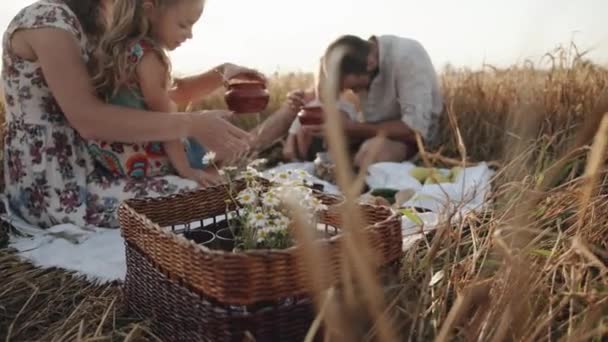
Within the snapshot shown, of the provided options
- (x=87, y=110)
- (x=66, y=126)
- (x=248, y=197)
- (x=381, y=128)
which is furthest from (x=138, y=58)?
(x=381, y=128)

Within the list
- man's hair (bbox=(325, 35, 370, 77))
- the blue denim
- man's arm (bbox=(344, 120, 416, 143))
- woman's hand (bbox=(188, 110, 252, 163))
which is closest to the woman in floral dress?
woman's hand (bbox=(188, 110, 252, 163))

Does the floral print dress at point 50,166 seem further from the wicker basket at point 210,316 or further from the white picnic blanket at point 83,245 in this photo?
the wicker basket at point 210,316

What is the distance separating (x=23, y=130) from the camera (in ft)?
8.08

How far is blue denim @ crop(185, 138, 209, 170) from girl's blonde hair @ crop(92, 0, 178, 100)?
1.78 ft

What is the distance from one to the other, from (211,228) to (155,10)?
3.43ft

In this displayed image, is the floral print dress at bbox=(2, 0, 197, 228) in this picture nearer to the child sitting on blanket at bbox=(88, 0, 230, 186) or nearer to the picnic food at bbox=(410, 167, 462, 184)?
the child sitting on blanket at bbox=(88, 0, 230, 186)

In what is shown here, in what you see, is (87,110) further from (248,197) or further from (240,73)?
(248,197)

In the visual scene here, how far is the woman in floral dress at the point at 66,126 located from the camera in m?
2.26

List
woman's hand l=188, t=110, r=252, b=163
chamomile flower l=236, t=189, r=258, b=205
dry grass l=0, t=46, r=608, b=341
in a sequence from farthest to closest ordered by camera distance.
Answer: woman's hand l=188, t=110, r=252, b=163, chamomile flower l=236, t=189, r=258, b=205, dry grass l=0, t=46, r=608, b=341

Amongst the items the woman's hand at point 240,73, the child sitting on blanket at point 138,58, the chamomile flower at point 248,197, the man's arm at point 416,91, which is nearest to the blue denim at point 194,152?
the child sitting on blanket at point 138,58

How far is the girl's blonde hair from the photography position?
232 cm

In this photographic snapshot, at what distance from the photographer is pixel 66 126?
2.50 m

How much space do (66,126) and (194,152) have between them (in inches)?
24.8

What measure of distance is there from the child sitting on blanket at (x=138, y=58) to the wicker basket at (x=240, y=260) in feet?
2.67
